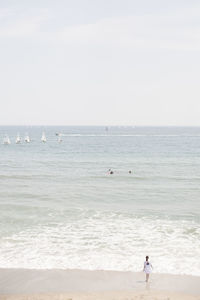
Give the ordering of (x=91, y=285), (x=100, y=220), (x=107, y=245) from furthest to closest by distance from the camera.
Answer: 1. (x=100, y=220)
2. (x=107, y=245)
3. (x=91, y=285)

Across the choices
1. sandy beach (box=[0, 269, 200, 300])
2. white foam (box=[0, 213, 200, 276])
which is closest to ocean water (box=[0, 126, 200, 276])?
white foam (box=[0, 213, 200, 276])

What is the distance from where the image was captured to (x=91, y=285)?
17141 mm

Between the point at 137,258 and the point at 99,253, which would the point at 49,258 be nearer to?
the point at 99,253

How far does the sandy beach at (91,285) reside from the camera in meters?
15.9

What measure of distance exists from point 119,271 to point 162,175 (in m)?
33.1

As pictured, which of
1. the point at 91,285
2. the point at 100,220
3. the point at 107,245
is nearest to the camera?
the point at 91,285

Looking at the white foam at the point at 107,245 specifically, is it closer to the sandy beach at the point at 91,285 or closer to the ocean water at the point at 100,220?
the ocean water at the point at 100,220

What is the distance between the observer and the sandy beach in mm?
15938

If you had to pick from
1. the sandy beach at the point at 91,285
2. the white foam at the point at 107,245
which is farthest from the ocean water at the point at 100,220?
the sandy beach at the point at 91,285

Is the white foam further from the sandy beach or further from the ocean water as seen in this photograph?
the sandy beach

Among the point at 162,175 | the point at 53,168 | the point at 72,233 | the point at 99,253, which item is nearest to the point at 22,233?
the point at 72,233

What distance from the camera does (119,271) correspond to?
1883 cm

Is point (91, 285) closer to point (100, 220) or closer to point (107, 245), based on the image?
point (107, 245)

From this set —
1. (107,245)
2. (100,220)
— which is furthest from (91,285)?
(100,220)
